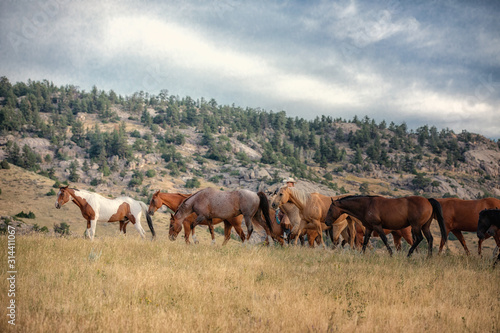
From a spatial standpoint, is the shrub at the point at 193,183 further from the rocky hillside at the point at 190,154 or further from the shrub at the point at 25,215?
the shrub at the point at 25,215

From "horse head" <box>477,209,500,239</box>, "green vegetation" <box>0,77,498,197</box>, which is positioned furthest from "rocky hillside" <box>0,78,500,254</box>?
"horse head" <box>477,209,500,239</box>

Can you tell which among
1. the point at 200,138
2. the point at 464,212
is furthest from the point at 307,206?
the point at 200,138

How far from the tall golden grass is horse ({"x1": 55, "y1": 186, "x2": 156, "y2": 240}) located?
4100 mm

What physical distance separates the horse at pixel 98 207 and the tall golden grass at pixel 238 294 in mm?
4100

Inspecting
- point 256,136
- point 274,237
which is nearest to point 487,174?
point 256,136

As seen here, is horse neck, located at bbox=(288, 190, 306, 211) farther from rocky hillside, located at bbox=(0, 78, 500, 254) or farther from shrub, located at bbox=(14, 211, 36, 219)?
shrub, located at bbox=(14, 211, 36, 219)

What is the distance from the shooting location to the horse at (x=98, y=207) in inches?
561

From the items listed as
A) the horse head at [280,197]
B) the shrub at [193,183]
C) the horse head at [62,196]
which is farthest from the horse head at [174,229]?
the shrub at [193,183]

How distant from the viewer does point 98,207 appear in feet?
48.7

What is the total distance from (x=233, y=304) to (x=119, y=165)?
103 meters

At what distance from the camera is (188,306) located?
614cm

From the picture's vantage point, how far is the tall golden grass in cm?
552

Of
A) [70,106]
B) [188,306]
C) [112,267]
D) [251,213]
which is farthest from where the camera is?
[70,106]

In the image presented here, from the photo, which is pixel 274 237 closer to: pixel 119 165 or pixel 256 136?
pixel 119 165
